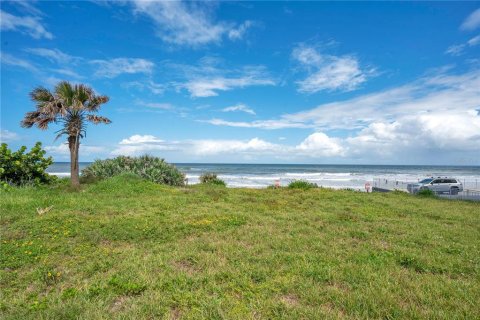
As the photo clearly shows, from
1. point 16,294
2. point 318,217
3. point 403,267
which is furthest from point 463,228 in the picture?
point 16,294

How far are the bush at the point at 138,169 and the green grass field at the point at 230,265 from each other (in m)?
8.07

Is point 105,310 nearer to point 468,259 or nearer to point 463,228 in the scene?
point 468,259

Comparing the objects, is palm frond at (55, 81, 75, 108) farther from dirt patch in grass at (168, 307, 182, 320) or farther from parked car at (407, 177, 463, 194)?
parked car at (407, 177, 463, 194)

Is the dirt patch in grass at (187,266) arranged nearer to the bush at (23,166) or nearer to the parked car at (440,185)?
the bush at (23,166)

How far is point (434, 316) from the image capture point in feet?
11.3

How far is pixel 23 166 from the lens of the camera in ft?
46.1

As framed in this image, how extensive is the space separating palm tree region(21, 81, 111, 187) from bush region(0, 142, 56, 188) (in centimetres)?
147

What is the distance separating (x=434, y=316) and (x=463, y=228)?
250 inches

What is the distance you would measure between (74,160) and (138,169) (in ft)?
14.6

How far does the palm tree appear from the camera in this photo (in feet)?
45.1

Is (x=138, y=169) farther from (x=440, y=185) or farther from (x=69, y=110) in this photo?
(x=440, y=185)

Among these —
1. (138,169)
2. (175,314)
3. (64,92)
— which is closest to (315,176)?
(138,169)

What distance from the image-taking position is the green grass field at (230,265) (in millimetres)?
3652

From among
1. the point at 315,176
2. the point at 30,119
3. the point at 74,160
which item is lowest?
the point at 315,176
